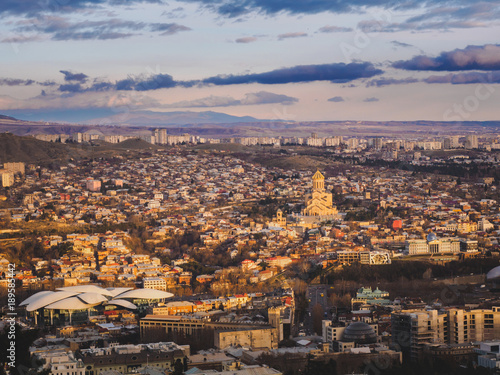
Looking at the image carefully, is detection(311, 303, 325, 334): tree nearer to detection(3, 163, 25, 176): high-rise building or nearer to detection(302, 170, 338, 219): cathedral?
detection(302, 170, 338, 219): cathedral

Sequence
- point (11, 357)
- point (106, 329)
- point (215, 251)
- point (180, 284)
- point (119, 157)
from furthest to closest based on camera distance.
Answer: point (119, 157), point (215, 251), point (180, 284), point (106, 329), point (11, 357)

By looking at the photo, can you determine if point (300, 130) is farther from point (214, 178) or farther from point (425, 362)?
point (425, 362)

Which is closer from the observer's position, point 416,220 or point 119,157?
point 416,220

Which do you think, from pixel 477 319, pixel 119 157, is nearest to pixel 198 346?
pixel 477 319

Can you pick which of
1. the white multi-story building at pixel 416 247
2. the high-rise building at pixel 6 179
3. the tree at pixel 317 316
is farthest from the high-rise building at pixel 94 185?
the tree at pixel 317 316

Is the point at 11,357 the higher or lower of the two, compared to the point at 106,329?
higher

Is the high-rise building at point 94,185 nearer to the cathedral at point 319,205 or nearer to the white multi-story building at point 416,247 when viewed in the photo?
the cathedral at point 319,205

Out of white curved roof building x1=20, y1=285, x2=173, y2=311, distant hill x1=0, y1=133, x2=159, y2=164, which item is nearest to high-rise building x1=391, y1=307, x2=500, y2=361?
white curved roof building x1=20, y1=285, x2=173, y2=311

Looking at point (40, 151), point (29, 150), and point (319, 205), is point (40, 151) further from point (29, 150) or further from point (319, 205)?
point (319, 205)

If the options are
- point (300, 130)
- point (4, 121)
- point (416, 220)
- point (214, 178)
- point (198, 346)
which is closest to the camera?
point (198, 346)
